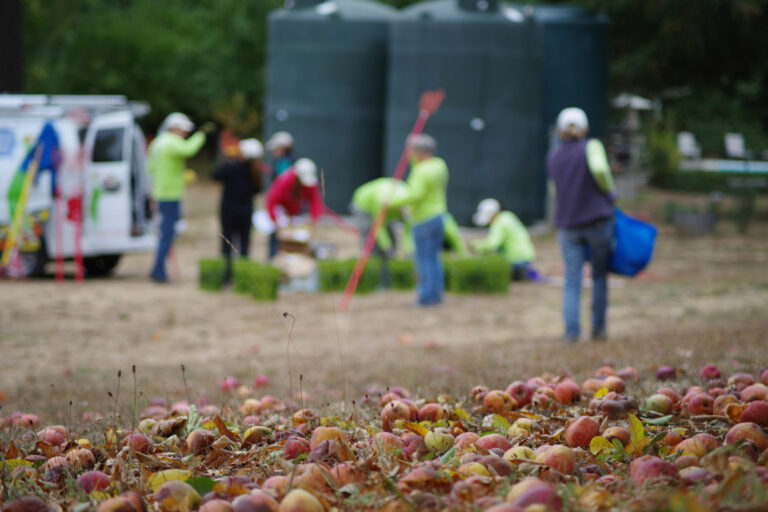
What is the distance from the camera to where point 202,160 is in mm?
39656

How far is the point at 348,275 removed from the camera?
1171 cm

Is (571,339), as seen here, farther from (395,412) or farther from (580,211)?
(395,412)

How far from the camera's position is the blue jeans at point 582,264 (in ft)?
25.6

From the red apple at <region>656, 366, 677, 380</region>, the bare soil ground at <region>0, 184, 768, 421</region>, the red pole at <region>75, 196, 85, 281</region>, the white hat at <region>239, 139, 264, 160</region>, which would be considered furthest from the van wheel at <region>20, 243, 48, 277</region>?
the red apple at <region>656, 366, 677, 380</region>

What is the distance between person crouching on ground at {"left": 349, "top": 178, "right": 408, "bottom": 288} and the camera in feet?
38.0

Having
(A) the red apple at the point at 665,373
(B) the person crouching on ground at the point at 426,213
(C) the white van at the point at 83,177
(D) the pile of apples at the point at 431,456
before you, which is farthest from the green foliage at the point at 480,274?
(D) the pile of apples at the point at 431,456

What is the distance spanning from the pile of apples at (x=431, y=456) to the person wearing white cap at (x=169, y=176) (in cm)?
846

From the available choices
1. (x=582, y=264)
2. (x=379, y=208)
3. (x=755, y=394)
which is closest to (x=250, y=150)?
(x=379, y=208)

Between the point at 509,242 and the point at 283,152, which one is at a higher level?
the point at 283,152

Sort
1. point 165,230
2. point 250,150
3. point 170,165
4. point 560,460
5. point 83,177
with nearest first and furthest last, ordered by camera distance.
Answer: point 560,460
point 250,150
point 170,165
point 165,230
point 83,177

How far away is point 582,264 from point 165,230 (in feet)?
22.1

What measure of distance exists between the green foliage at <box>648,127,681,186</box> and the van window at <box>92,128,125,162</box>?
840 inches

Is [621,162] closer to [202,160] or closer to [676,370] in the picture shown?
[202,160]

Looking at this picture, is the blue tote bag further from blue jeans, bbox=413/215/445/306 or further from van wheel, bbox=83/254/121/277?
van wheel, bbox=83/254/121/277
